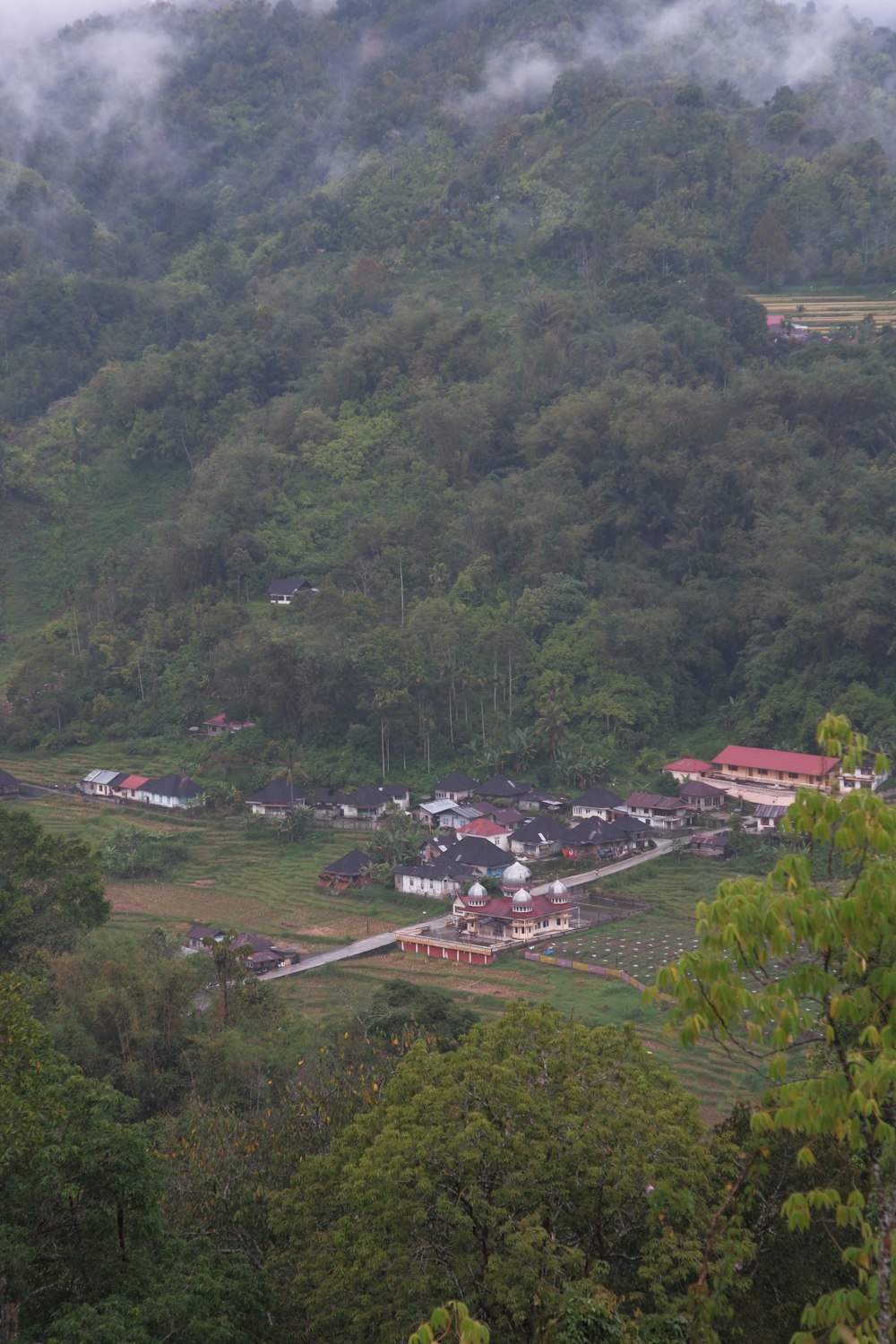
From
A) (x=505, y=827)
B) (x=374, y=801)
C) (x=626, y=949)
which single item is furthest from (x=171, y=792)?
(x=626, y=949)

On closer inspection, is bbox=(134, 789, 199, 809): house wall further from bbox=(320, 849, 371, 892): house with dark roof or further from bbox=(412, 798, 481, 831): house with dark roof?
bbox=(320, 849, 371, 892): house with dark roof

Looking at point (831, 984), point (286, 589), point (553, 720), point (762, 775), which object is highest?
point (831, 984)

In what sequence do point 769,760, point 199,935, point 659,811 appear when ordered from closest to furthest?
point 199,935, point 659,811, point 769,760

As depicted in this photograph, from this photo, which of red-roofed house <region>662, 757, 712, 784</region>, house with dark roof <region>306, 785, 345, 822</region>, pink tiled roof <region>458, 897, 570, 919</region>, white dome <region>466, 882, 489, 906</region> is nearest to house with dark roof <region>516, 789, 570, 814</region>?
red-roofed house <region>662, 757, 712, 784</region>

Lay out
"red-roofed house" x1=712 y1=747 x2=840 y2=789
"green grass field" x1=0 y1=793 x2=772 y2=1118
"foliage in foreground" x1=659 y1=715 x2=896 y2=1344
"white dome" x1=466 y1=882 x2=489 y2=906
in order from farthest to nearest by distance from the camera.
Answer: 1. "red-roofed house" x1=712 y1=747 x2=840 y2=789
2. "white dome" x1=466 y1=882 x2=489 y2=906
3. "green grass field" x1=0 y1=793 x2=772 y2=1118
4. "foliage in foreground" x1=659 y1=715 x2=896 y2=1344

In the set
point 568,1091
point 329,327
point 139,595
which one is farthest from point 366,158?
point 568,1091

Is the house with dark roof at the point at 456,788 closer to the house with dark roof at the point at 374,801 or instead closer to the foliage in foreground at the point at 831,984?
the house with dark roof at the point at 374,801

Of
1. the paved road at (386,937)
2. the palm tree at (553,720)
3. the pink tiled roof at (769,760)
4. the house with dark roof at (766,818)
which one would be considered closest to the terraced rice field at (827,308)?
the palm tree at (553,720)

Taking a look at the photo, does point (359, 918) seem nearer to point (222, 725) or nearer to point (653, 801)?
point (653, 801)
